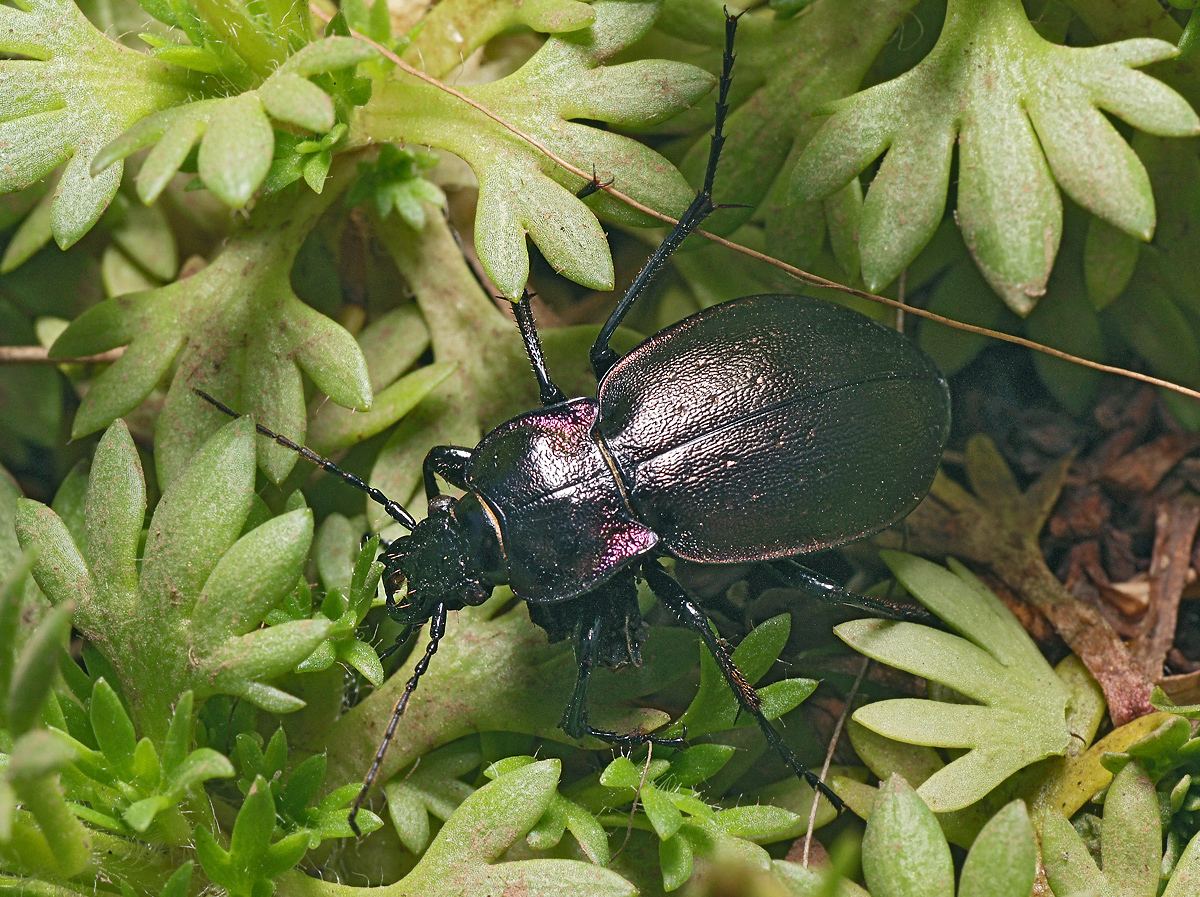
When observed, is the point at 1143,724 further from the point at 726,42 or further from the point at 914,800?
the point at 726,42

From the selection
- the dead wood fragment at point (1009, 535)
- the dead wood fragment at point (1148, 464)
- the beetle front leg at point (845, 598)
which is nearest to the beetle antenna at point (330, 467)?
the beetle front leg at point (845, 598)

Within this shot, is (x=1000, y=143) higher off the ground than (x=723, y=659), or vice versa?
(x=1000, y=143)

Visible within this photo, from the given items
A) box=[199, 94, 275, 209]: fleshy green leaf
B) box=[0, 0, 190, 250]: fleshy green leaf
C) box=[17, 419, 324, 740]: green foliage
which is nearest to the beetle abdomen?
box=[17, 419, 324, 740]: green foliage

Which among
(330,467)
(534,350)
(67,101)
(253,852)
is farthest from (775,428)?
(67,101)

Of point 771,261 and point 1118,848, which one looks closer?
point 1118,848

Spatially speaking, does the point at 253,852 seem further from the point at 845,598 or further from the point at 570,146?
the point at 570,146

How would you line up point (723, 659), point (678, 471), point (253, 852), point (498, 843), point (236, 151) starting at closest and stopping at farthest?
point (236, 151) < point (253, 852) < point (498, 843) < point (723, 659) < point (678, 471)

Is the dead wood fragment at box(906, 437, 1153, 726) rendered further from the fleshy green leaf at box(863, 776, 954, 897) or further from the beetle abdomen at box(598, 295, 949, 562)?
the fleshy green leaf at box(863, 776, 954, 897)

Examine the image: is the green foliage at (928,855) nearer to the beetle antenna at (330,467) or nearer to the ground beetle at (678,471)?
the ground beetle at (678,471)
